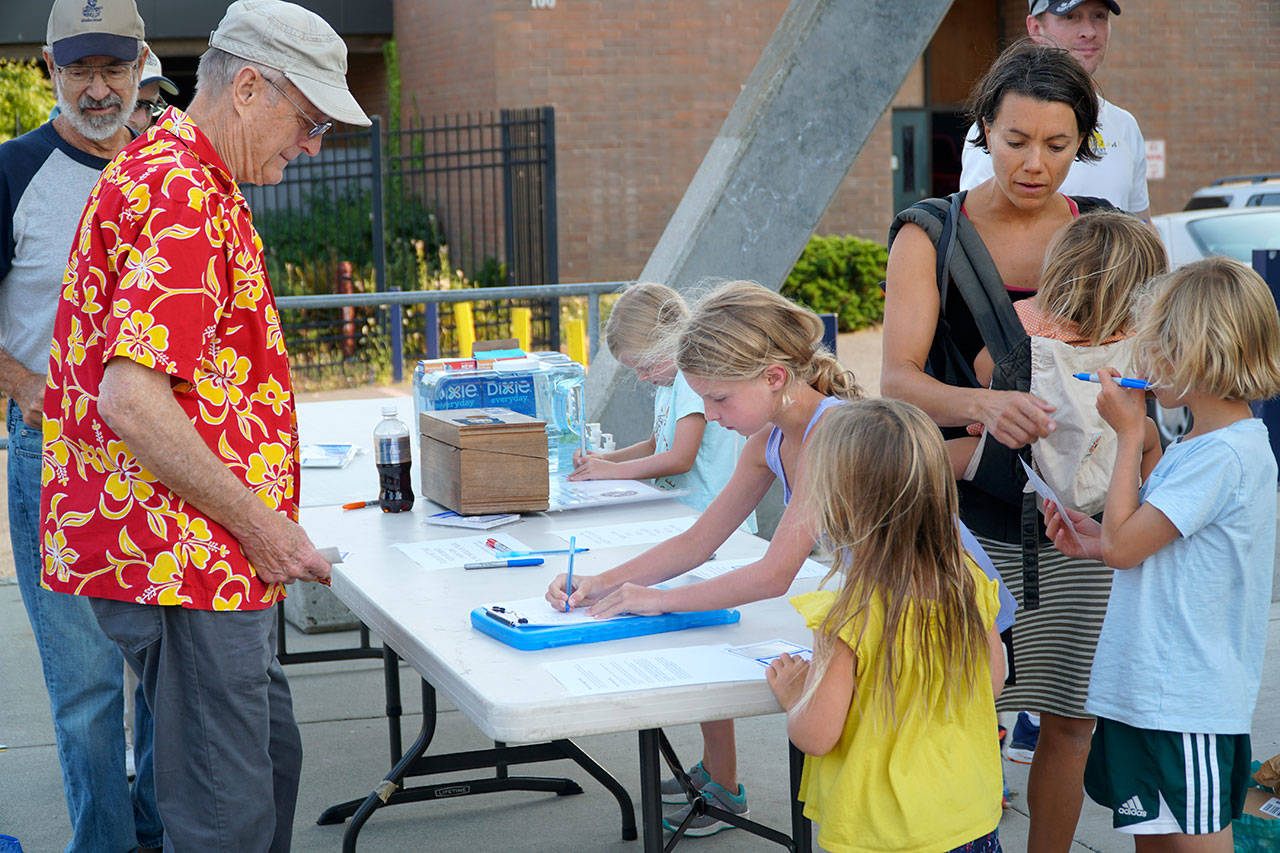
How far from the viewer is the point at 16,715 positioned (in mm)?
4758

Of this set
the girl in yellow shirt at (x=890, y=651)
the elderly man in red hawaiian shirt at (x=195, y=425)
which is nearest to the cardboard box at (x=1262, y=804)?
the girl in yellow shirt at (x=890, y=651)

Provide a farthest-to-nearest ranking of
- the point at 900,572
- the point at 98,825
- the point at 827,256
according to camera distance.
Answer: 1. the point at 827,256
2. the point at 98,825
3. the point at 900,572

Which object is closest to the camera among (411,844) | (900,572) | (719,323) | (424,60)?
(900,572)

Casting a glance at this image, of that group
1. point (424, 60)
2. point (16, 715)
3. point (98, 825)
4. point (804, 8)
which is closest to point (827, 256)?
point (424, 60)

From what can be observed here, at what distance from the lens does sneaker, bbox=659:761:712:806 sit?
386 centimetres

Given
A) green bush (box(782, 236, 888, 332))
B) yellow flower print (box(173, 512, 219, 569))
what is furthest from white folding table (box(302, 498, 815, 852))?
green bush (box(782, 236, 888, 332))

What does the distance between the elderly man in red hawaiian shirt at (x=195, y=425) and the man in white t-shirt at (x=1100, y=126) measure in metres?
2.34

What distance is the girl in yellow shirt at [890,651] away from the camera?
228 cm

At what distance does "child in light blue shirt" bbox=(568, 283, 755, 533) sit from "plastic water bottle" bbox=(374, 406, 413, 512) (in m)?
0.56

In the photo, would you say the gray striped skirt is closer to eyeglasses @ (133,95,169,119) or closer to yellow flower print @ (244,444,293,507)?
yellow flower print @ (244,444,293,507)

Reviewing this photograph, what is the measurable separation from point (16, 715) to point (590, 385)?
261 centimetres

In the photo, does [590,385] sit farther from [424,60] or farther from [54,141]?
[424,60]

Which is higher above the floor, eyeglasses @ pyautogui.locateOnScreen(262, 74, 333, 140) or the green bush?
eyeglasses @ pyautogui.locateOnScreen(262, 74, 333, 140)

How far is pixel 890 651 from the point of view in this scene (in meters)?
2.27
